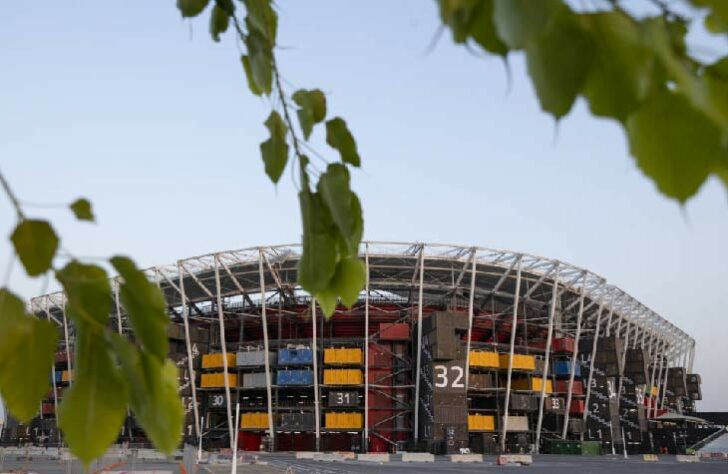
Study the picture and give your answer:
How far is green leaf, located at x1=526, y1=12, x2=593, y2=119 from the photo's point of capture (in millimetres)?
743

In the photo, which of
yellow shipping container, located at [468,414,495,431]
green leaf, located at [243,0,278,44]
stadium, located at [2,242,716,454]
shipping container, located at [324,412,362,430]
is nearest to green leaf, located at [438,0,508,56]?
green leaf, located at [243,0,278,44]

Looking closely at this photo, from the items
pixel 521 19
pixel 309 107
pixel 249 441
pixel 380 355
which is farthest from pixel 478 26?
pixel 249 441

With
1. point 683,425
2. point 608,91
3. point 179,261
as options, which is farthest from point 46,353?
point 683,425

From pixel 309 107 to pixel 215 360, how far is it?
6342 cm

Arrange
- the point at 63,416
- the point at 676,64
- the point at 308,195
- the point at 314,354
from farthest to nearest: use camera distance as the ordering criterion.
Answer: the point at 314,354 → the point at 308,195 → the point at 63,416 → the point at 676,64

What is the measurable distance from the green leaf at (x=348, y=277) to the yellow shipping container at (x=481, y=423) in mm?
59547

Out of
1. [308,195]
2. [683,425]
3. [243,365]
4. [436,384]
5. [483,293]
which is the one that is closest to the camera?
[308,195]

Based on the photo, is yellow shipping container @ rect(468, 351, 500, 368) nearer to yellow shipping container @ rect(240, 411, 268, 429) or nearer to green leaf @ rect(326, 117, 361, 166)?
yellow shipping container @ rect(240, 411, 268, 429)

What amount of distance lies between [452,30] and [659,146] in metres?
0.31

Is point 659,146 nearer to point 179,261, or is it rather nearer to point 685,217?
point 685,217

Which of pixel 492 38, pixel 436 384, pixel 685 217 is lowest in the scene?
pixel 436 384

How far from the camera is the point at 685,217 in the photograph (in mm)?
732

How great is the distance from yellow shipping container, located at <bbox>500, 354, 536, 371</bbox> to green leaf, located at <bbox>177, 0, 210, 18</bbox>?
202 feet

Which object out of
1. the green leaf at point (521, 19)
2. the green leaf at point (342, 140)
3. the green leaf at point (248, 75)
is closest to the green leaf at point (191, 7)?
the green leaf at point (248, 75)
